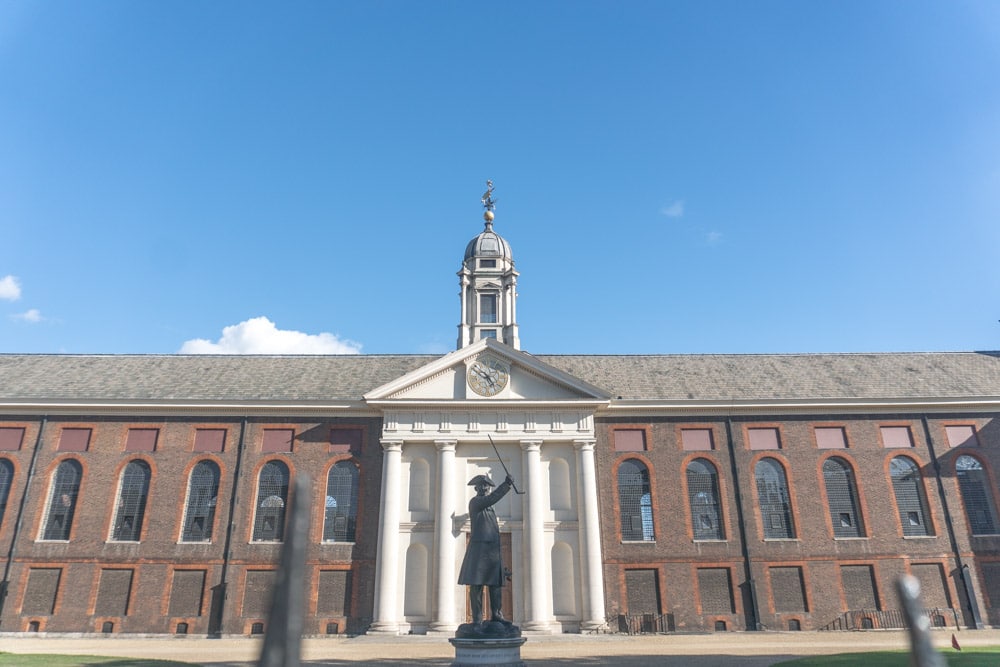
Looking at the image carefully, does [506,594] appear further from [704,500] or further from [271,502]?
[271,502]

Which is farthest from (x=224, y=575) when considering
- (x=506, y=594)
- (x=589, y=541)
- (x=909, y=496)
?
(x=909, y=496)

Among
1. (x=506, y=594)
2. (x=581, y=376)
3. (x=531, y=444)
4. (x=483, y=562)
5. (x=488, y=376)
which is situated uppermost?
(x=581, y=376)

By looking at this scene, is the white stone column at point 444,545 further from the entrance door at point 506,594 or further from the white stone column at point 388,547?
the white stone column at point 388,547

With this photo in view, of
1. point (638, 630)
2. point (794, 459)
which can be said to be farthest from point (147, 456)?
point (794, 459)

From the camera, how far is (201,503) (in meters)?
29.8

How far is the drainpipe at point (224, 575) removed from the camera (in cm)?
2758

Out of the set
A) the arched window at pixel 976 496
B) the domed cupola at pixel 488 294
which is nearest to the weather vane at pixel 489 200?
the domed cupola at pixel 488 294

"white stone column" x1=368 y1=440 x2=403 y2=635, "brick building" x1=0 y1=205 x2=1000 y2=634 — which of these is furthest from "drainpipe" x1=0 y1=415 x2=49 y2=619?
"white stone column" x1=368 y1=440 x2=403 y2=635

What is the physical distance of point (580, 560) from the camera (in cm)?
2831

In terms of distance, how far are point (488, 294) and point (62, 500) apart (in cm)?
2360

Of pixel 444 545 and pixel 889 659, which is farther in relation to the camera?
pixel 444 545

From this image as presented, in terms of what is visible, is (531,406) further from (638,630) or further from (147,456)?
(147,456)

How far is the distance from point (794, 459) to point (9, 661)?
101ft

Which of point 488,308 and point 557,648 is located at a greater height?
point 488,308
